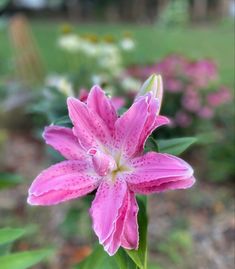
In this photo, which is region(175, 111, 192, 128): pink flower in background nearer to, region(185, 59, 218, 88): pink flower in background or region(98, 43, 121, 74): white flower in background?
region(185, 59, 218, 88): pink flower in background

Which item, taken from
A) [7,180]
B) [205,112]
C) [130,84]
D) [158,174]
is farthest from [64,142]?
[130,84]

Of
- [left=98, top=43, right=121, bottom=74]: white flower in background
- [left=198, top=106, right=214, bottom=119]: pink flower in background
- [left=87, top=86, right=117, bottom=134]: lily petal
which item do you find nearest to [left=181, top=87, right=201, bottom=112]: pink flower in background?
[left=198, top=106, right=214, bottom=119]: pink flower in background

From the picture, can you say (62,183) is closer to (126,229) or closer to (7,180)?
(126,229)

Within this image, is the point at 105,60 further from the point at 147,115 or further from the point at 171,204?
the point at 147,115

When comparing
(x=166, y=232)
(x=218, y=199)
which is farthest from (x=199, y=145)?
(x=166, y=232)

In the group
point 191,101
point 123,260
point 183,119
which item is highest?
point 123,260

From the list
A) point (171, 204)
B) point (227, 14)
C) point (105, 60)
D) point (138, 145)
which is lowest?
point (227, 14)
